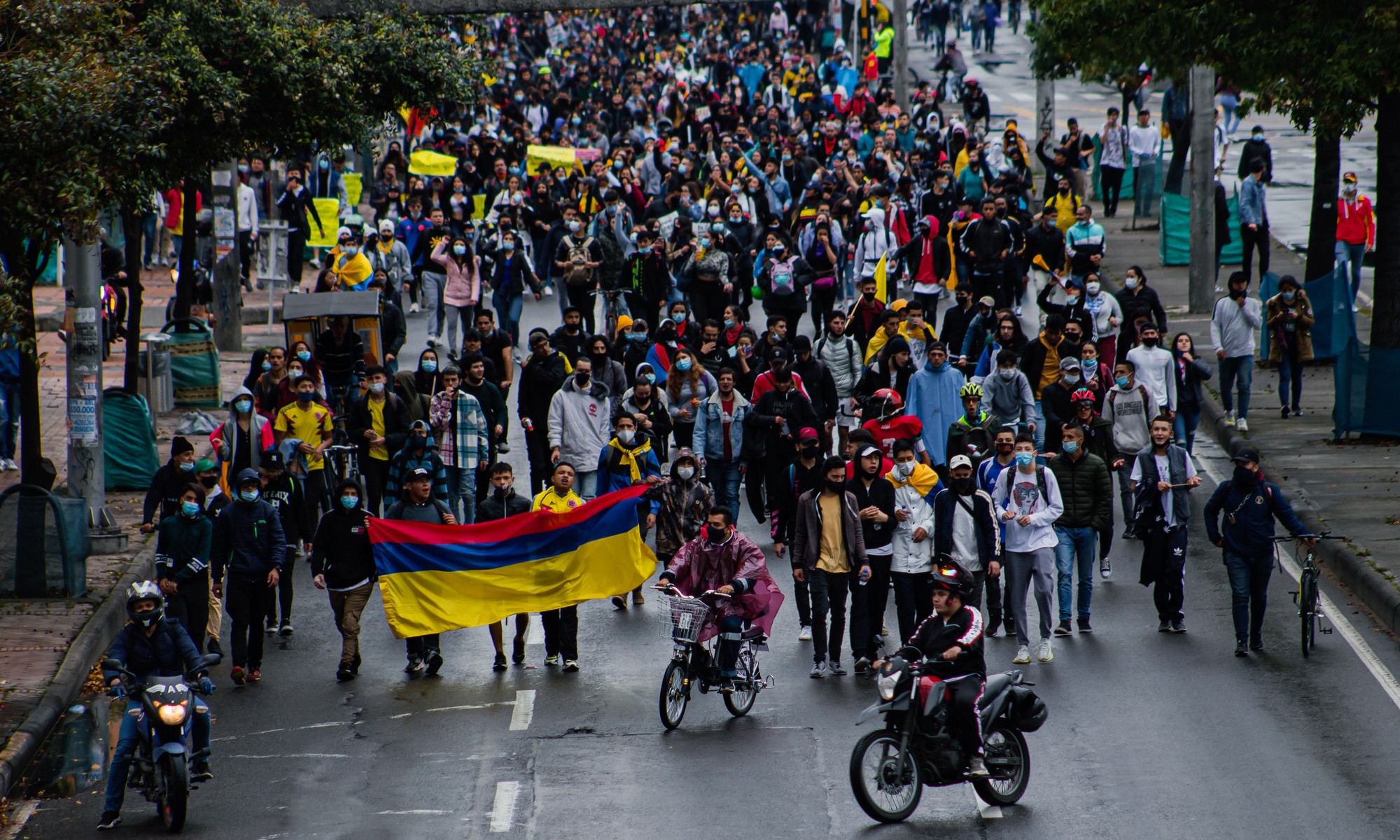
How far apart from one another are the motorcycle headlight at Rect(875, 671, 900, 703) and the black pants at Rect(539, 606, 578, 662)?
3973 millimetres

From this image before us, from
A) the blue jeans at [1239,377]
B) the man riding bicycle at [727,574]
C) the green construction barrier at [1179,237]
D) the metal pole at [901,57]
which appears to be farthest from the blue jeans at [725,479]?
the metal pole at [901,57]

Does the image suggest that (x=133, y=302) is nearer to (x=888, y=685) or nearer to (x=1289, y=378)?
(x=1289, y=378)

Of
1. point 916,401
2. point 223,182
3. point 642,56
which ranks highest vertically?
point 642,56

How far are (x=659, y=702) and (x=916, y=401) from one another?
5.71 metres

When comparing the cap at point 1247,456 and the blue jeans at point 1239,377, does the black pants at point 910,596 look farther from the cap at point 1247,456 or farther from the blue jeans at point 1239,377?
the blue jeans at point 1239,377

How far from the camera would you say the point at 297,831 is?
1091cm

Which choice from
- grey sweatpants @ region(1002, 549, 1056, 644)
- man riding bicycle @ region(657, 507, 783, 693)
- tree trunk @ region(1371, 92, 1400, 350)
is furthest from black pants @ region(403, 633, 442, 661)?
tree trunk @ region(1371, 92, 1400, 350)

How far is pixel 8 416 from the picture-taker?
814 inches

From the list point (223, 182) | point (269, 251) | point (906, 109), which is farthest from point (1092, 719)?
point (906, 109)

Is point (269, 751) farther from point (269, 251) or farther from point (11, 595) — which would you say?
point (269, 251)

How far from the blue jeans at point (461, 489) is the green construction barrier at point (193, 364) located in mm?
7414

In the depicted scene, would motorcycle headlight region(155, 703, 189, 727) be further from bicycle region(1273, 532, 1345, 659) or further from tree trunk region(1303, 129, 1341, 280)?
tree trunk region(1303, 129, 1341, 280)

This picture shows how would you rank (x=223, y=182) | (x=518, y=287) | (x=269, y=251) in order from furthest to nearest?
1. (x=269, y=251)
2. (x=223, y=182)
3. (x=518, y=287)

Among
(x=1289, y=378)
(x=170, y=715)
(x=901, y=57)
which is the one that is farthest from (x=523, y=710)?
(x=901, y=57)
